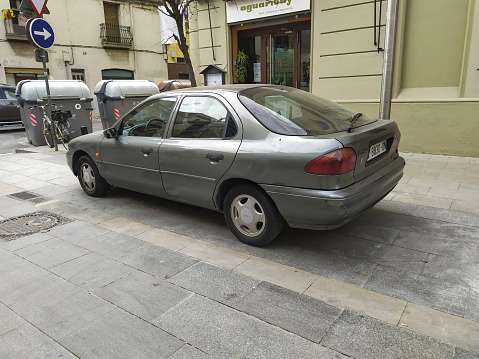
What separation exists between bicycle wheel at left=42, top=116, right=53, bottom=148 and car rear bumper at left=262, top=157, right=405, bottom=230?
8.97m

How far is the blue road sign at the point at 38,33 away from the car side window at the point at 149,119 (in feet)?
16.4

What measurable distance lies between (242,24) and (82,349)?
948 centimetres

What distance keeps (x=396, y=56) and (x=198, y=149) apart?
235 inches

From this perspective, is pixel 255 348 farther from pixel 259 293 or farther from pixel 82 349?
pixel 82 349

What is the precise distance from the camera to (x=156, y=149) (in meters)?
4.35

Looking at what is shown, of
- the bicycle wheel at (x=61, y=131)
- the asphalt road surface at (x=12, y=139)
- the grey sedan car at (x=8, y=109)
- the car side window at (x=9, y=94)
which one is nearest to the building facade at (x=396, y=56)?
the bicycle wheel at (x=61, y=131)

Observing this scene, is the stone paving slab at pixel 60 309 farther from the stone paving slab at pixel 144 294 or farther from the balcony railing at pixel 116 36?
the balcony railing at pixel 116 36

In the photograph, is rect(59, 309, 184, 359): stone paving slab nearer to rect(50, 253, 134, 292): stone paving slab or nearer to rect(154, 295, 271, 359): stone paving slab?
rect(154, 295, 271, 359): stone paving slab

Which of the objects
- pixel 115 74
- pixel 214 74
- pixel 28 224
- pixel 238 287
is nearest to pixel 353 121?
pixel 238 287

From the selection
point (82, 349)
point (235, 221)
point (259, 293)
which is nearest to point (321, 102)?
point (235, 221)

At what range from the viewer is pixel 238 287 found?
2.99m

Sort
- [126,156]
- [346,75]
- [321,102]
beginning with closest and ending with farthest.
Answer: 1. [321,102]
2. [126,156]
3. [346,75]

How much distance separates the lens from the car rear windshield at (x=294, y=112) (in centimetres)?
341

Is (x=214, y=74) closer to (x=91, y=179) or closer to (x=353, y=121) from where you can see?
(x=91, y=179)
